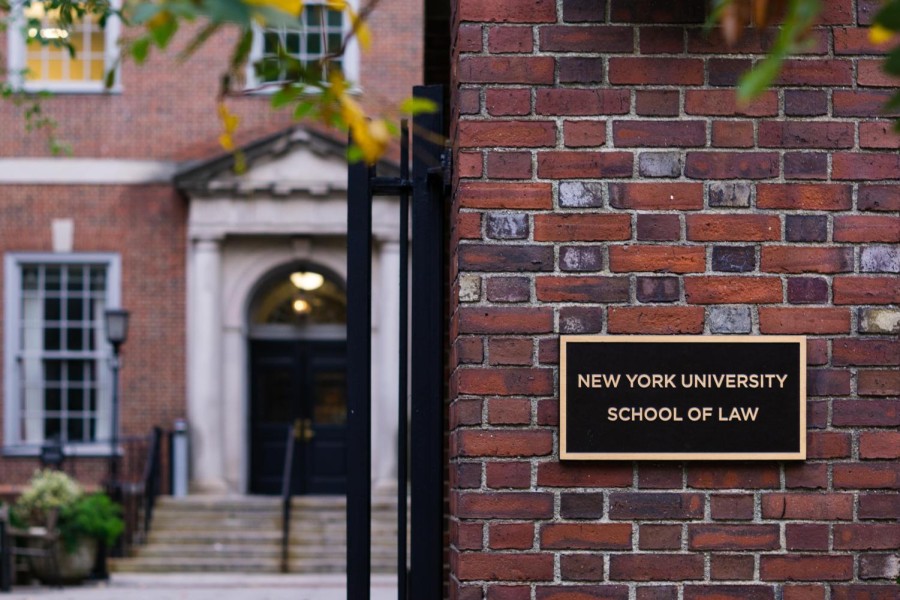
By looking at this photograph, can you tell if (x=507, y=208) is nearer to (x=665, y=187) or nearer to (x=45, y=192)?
(x=665, y=187)

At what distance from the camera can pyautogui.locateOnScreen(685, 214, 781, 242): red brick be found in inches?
133

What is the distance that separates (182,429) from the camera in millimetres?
20172

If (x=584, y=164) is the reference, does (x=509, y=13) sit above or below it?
above

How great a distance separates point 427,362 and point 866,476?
3.83 feet

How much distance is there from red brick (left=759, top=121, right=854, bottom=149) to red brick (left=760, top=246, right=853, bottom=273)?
0.25m

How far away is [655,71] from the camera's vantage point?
3420 mm

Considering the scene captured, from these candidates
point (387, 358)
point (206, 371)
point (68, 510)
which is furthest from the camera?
point (206, 371)

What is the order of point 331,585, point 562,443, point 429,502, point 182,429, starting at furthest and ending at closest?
point 182,429, point 331,585, point 429,502, point 562,443

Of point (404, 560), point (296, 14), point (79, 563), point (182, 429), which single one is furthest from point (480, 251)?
point (182, 429)

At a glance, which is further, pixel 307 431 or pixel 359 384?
pixel 307 431

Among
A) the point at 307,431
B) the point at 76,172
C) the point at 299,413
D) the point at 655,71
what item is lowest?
the point at 307,431

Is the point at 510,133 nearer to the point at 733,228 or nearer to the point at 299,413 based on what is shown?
the point at 733,228

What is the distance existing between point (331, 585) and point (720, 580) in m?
13.5

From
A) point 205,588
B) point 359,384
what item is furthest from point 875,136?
point 205,588
